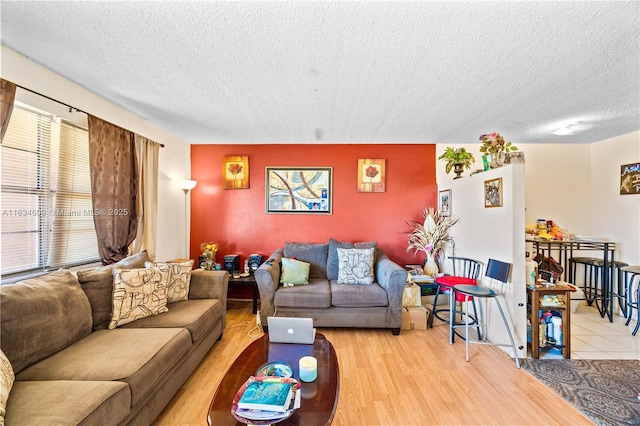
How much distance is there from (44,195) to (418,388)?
3.34m

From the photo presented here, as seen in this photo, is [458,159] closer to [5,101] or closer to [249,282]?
[249,282]

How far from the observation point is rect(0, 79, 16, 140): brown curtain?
158 centimetres

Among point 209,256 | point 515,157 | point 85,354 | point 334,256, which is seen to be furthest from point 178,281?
point 515,157

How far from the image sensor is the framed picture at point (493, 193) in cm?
245

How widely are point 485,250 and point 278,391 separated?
257cm

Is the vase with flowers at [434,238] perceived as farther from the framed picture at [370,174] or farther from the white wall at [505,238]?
the framed picture at [370,174]

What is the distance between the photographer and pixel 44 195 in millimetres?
1984

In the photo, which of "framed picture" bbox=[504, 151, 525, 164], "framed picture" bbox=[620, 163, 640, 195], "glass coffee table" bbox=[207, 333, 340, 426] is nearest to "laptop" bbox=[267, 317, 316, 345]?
"glass coffee table" bbox=[207, 333, 340, 426]

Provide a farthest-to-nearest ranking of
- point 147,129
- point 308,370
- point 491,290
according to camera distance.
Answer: point 147,129 → point 491,290 → point 308,370

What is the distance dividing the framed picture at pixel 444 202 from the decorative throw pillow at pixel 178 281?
3.35 metres

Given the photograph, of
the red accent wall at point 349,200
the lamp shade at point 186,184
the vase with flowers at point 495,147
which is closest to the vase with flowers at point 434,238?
the red accent wall at point 349,200

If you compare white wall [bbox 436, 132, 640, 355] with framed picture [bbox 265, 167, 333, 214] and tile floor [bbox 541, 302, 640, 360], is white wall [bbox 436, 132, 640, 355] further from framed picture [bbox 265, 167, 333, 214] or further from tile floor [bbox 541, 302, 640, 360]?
framed picture [bbox 265, 167, 333, 214]

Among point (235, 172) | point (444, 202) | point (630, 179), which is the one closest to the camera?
point (630, 179)

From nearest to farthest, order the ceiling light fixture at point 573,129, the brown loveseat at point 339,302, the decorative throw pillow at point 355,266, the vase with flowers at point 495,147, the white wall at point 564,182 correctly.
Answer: the vase with flowers at point 495,147 → the brown loveseat at point 339,302 → the ceiling light fixture at point 573,129 → the decorative throw pillow at point 355,266 → the white wall at point 564,182
